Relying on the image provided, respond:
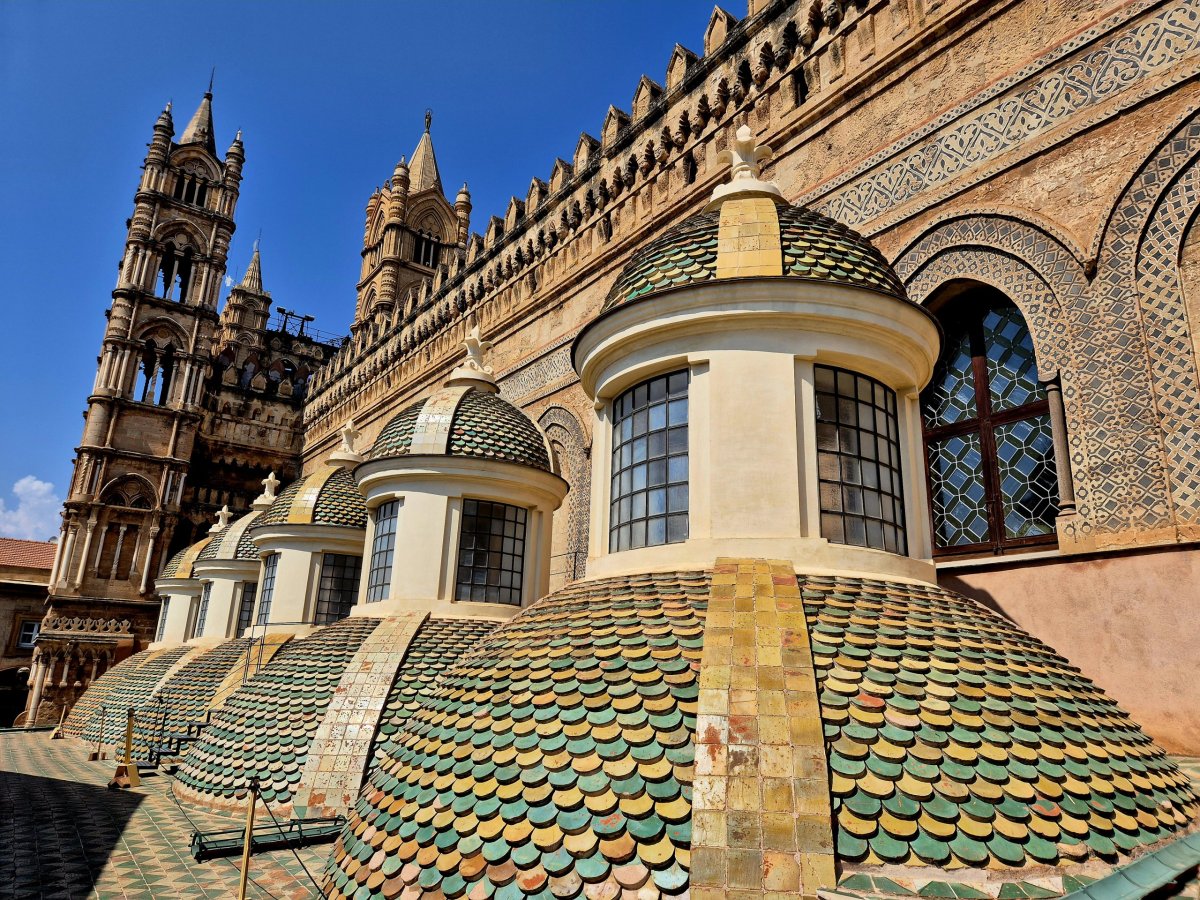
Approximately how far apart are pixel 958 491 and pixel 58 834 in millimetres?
10343

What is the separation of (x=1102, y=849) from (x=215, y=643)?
1732 cm

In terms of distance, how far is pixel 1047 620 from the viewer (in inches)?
293

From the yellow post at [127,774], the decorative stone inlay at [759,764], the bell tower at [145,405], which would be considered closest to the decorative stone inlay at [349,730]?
the yellow post at [127,774]

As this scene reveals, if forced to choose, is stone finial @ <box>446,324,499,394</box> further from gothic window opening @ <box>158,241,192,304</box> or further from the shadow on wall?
gothic window opening @ <box>158,241,192,304</box>

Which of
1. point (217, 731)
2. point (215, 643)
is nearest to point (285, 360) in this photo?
point (215, 643)

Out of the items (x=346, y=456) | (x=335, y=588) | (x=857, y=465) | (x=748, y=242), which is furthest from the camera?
(x=346, y=456)

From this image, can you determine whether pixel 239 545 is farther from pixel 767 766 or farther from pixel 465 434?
pixel 767 766

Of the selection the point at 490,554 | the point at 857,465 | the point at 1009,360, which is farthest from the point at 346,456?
the point at 1009,360

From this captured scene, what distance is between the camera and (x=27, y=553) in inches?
1355

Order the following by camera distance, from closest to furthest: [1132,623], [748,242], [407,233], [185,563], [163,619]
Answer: [748,242]
[1132,623]
[185,563]
[163,619]
[407,233]

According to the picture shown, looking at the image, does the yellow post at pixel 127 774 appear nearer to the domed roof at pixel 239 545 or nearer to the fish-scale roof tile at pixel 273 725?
the fish-scale roof tile at pixel 273 725

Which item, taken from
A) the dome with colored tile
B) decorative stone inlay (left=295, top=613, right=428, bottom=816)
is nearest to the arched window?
the dome with colored tile

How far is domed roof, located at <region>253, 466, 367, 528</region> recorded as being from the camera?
1240 centimetres

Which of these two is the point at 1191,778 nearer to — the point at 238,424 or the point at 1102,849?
the point at 1102,849
